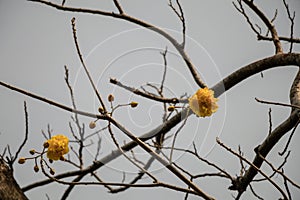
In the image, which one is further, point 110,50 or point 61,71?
point 61,71

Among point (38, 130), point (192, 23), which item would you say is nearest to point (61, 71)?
point (38, 130)

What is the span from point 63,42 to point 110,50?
0.63 meters

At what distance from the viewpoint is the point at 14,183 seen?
47cm

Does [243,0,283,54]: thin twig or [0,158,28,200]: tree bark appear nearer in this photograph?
[0,158,28,200]: tree bark

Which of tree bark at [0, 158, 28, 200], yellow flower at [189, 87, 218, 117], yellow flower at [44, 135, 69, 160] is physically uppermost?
yellow flower at [189, 87, 218, 117]

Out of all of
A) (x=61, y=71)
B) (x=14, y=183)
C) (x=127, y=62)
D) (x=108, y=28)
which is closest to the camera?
(x=14, y=183)

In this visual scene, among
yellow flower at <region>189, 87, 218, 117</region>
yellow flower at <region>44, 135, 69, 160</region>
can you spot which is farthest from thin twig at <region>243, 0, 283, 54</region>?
yellow flower at <region>44, 135, 69, 160</region>

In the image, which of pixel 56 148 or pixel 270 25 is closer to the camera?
pixel 56 148

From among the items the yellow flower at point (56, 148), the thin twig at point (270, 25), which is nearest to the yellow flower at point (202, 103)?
the yellow flower at point (56, 148)

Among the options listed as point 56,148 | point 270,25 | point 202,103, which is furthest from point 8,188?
point 270,25

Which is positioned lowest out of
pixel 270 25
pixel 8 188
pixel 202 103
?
pixel 8 188

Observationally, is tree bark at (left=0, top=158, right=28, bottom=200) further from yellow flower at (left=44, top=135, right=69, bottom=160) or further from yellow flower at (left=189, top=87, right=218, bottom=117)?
yellow flower at (left=189, top=87, right=218, bottom=117)

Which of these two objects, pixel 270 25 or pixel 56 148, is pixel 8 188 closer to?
pixel 56 148

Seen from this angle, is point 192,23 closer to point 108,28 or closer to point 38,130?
point 108,28
